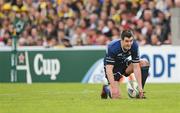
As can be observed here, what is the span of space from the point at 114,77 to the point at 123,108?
3367 mm

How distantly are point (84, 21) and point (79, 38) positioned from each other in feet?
3.46

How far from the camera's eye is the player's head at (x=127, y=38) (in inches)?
591

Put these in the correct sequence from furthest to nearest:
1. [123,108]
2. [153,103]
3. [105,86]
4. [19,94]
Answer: [19,94] < [105,86] < [153,103] < [123,108]

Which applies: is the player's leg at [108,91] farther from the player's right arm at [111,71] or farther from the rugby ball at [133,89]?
the rugby ball at [133,89]

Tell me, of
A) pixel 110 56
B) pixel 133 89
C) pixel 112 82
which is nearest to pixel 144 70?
pixel 133 89

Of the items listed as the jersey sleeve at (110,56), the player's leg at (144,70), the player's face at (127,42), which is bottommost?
the player's leg at (144,70)

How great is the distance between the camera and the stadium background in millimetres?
24562

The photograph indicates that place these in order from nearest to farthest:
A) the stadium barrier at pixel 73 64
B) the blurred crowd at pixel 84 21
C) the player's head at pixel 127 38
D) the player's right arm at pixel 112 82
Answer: the player's head at pixel 127 38
the player's right arm at pixel 112 82
the stadium barrier at pixel 73 64
the blurred crowd at pixel 84 21

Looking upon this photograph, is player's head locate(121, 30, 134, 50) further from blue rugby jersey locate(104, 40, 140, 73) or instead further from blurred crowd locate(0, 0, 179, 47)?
blurred crowd locate(0, 0, 179, 47)

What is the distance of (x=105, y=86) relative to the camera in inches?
644

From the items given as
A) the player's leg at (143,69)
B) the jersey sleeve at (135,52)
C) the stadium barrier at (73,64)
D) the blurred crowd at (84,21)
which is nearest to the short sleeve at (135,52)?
the jersey sleeve at (135,52)

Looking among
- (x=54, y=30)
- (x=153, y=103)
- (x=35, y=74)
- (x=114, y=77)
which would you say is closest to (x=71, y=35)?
(x=54, y=30)

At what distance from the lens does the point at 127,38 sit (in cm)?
1509

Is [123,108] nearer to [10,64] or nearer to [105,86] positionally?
[105,86]
